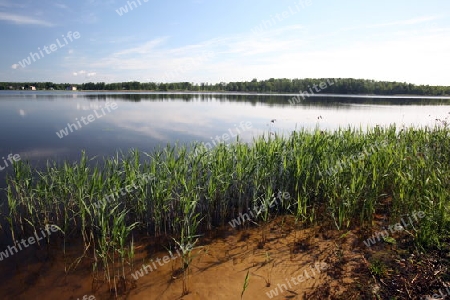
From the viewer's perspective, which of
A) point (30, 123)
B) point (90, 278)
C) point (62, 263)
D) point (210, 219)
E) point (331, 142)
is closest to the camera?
point (90, 278)

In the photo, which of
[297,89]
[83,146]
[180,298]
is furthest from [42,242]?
[297,89]

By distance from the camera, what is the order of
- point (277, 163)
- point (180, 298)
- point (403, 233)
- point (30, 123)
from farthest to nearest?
1. point (30, 123)
2. point (277, 163)
3. point (403, 233)
4. point (180, 298)

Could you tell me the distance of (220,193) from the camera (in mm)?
6043

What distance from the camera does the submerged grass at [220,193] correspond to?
5102 mm

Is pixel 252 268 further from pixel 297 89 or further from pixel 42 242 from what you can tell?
pixel 297 89

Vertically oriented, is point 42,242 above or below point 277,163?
below

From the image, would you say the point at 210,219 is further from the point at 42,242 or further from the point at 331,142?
the point at 331,142

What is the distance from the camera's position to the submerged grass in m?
5.10

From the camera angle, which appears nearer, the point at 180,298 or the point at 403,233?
the point at 180,298

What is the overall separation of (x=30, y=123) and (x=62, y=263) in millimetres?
18620

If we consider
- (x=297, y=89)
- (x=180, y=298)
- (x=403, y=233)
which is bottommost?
(x=180, y=298)

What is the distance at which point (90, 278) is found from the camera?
14.3 feet

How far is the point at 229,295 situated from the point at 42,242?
3.98 meters

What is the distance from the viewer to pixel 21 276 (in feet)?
14.7
